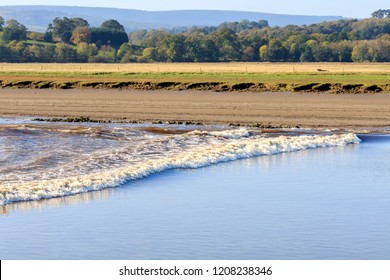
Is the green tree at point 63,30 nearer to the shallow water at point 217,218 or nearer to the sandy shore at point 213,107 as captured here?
the sandy shore at point 213,107

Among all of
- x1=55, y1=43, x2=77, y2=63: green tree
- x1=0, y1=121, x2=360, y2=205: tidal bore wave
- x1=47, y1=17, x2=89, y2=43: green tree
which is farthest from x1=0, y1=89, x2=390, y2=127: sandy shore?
x1=47, y1=17, x2=89, y2=43: green tree

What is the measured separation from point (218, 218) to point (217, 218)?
16 mm

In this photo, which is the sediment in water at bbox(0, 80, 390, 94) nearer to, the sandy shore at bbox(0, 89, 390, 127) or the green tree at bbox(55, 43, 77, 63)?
the sandy shore at bbox(0, 89, 390, 127)

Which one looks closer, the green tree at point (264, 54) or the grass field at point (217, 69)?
the grass field at point (217, 69)

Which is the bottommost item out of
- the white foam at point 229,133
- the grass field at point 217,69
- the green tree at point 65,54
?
the green tree at point 65,54

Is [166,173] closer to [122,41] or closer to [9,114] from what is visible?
[9,114]

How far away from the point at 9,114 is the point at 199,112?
7.31 meters

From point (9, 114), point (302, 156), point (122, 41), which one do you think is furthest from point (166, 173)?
point (122, 41)

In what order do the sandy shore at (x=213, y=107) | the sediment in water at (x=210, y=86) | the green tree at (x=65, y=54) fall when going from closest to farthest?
the sandy shore at (x=213, y=107) < the sediment in water at (x=210, y=86) < the green tree at (x=65, y=54)

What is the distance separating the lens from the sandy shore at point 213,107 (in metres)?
31.8

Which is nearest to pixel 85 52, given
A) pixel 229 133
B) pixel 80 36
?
pixel 80 36

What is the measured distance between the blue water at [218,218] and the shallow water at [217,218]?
0.02m

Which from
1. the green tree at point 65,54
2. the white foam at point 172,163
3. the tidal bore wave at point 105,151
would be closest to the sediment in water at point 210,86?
the tidal bore wave at point 105,151
